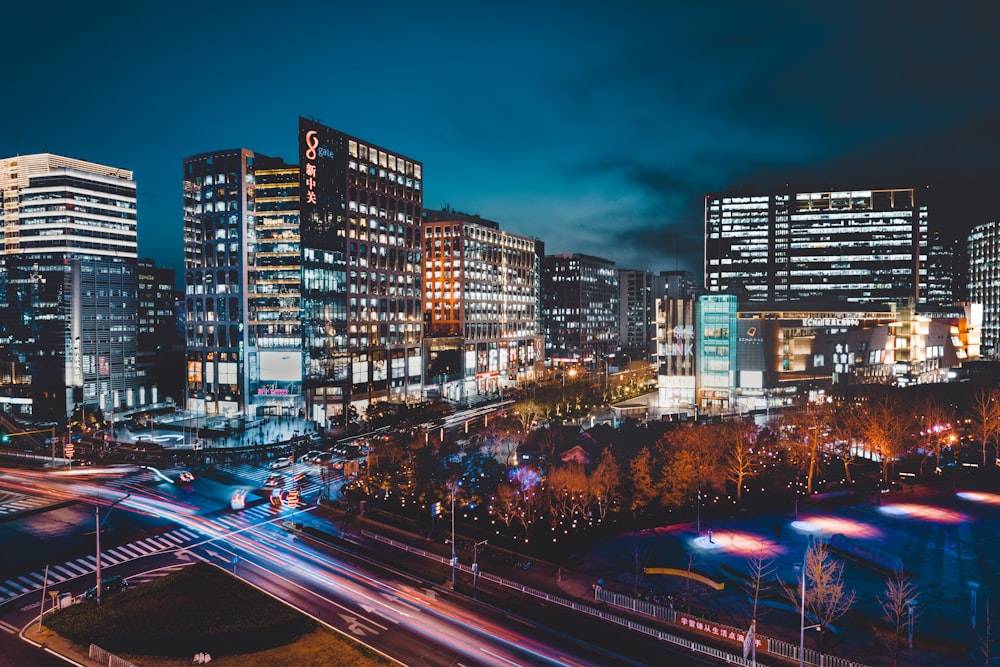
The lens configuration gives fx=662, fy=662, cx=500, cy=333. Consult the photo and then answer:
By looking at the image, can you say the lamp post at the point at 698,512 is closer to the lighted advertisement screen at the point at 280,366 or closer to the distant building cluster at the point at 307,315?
the distant building cluster at the point at 307,315

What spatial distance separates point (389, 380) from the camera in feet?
392

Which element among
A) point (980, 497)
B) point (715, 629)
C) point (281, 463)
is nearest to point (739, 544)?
point (715, 629)

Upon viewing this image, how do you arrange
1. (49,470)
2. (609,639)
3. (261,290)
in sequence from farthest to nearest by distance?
(261,290) < (49,470) < (609,639)

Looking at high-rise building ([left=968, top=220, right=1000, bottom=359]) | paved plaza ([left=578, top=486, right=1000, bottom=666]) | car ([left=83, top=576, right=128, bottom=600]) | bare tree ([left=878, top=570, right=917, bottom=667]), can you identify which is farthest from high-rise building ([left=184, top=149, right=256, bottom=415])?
high-rise building ([left=968, top=220, right=1000, bottom=359])

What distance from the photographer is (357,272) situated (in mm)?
112938

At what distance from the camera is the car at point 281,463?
70.5 metres

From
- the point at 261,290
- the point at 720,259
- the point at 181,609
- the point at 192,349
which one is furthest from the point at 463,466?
the point at 720,259

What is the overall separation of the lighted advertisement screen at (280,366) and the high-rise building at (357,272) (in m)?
1.74

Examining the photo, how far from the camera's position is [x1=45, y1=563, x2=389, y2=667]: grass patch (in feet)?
104

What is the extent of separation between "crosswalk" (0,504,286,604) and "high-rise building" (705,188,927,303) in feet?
453

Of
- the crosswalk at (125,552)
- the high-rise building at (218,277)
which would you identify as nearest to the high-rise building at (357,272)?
the high-rise building at (218,277)

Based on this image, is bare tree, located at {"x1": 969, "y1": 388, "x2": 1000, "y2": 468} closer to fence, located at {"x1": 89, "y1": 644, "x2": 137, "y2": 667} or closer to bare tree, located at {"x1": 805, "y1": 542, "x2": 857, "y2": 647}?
bare tree, located at {"x1": 805, "y1": 542, "x2": 857, "y2": 647}

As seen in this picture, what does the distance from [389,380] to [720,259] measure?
113 meters

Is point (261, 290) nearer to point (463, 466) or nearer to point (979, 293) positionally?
point (463, 466)
